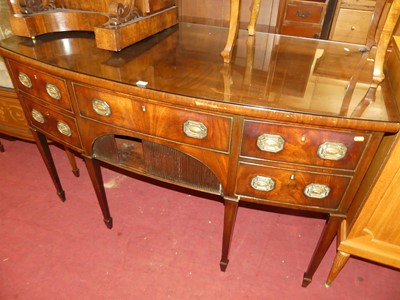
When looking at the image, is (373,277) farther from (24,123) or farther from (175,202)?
(24,123)

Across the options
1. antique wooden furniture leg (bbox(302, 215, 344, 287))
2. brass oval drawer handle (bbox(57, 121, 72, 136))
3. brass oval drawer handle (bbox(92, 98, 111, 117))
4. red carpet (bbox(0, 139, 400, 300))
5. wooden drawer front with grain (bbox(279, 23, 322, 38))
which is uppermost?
brass oval drawer handle (bbox(92, 98, 111, 117))

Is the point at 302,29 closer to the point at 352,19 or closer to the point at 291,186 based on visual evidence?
the point at 352,19

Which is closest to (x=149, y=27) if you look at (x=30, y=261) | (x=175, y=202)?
(x=175, y=202)

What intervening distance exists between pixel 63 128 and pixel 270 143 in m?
0.90

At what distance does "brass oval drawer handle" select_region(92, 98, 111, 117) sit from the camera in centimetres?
111

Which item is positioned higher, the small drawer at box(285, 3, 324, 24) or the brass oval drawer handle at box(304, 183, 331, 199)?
the small drawer at box(285, 3, 324, 24)

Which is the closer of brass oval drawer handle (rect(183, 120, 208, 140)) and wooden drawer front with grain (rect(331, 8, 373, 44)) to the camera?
brass oval drawer handle (rect(183, 120, 208, 140))

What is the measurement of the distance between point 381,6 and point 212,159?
0.83 meters

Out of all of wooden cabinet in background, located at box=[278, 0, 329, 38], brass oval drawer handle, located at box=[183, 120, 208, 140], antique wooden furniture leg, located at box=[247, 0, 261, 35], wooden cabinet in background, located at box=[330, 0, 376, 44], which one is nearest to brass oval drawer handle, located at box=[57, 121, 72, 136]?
brass oval drawer handle, located at box=[183, 120, 208, 140]

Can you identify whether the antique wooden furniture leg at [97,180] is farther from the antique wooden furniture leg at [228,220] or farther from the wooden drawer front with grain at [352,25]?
the wooden drawer front with grain at [352,25]

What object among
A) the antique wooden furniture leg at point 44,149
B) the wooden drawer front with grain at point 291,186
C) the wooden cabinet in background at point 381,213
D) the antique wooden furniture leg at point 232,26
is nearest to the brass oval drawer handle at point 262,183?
the wooden drawer front with grain at point 291,186

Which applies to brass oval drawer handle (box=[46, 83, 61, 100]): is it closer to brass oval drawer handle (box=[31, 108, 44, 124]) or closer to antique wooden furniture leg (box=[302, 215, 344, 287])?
brass oval drawer handle (box=[31, 108, 44, 124])

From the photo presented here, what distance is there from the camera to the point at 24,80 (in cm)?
130

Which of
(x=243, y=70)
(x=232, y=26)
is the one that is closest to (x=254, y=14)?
(x=232, y=26)
